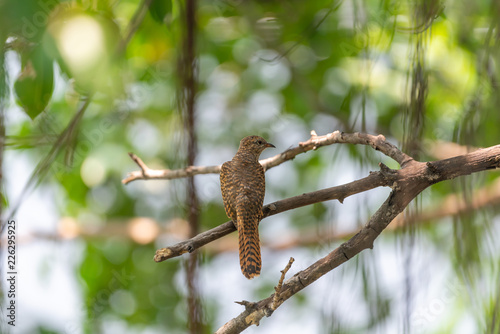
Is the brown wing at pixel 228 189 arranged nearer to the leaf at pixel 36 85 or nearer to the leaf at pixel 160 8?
the leaf at pixel 160 8

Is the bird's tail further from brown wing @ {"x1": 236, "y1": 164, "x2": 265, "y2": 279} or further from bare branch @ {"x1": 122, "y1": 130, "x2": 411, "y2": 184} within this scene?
bare branch @ {"x1": 122, "y1": 130, "x2": 411, "y2": 184}

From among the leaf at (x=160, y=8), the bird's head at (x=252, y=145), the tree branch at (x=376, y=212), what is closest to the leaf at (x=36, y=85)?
the leaf at (x=160, y=8)

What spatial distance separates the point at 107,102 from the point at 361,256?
5.07 ft

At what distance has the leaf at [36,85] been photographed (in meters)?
2.50

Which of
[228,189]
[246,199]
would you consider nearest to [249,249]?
[246,199]

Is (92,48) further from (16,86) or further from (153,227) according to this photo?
(153,227)

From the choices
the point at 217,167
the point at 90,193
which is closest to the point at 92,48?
the point at 217,167

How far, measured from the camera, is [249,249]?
8.32 feet

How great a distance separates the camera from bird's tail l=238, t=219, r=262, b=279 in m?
2.40

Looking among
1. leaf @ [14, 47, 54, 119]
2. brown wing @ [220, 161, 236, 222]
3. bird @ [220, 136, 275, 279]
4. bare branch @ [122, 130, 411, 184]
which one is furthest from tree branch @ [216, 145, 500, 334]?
leaf @ [14, 47, 54, 119]

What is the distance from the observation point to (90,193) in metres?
6.71

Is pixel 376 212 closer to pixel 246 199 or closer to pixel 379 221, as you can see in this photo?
pixel 379 221

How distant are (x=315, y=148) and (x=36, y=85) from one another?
1.46m

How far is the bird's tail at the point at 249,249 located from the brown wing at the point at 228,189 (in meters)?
0.11
